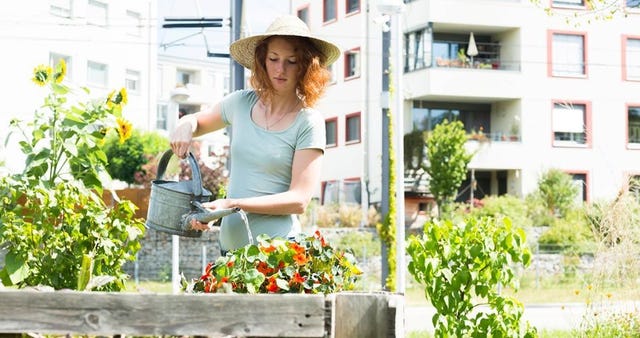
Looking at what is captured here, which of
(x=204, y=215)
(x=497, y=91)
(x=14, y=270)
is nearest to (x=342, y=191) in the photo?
(x=497, y=91)

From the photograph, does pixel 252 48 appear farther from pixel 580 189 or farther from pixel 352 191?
pixel 580 189

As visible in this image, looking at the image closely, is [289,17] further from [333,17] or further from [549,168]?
[333,17]

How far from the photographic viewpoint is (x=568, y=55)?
117 feet

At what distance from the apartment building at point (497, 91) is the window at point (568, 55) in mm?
35

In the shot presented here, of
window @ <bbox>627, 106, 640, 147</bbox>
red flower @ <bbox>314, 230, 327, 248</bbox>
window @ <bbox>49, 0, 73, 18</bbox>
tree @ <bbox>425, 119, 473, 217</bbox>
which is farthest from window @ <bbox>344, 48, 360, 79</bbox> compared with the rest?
red flower @ <bbox>314, 230, 327, 248</bbox>

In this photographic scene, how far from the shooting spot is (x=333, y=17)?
37.0 meters

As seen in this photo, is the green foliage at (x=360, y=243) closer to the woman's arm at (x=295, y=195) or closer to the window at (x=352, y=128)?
the window at (x=352, y=128)

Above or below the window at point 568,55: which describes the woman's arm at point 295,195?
below

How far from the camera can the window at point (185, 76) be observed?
6059 cm

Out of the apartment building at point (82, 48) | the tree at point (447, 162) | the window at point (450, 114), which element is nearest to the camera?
the tree at point (447, 162)

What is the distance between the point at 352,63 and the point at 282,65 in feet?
106

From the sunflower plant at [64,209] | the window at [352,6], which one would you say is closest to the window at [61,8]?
the window at [352,6]

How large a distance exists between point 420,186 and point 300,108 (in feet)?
94.8

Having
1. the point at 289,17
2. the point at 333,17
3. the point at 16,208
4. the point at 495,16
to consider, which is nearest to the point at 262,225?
the point at 289,17
